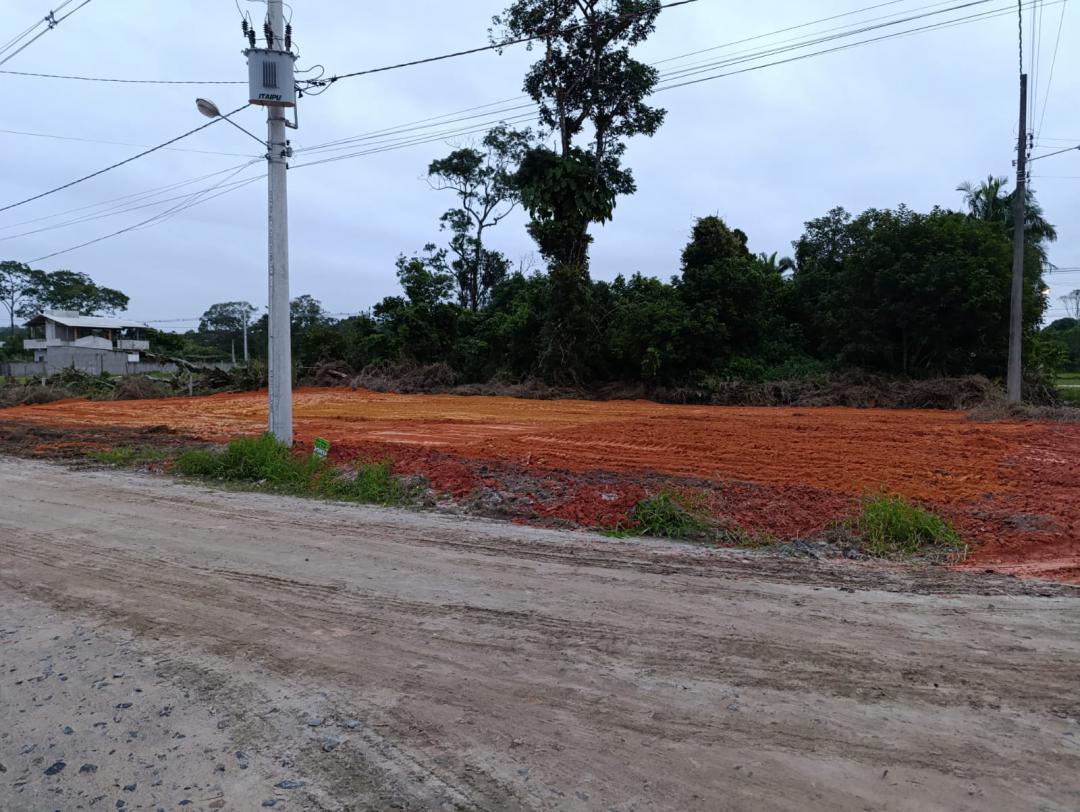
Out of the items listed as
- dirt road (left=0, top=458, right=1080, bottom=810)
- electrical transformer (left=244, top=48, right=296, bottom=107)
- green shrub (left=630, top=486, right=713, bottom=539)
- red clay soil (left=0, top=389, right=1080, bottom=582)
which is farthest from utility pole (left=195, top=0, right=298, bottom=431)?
green shrub (left=630, top=486, right=713, bottom=539)

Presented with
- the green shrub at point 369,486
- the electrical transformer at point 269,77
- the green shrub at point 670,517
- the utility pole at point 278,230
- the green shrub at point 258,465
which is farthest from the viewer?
the utility pole at point 278,230

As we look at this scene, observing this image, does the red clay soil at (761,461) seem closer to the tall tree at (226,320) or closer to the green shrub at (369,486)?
the green shrub at (369,486)

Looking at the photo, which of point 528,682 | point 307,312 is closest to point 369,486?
point 528,682

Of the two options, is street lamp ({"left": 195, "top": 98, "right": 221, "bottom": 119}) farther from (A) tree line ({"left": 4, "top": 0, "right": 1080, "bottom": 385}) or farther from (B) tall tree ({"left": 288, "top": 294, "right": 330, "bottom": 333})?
(B) tall tree ({"left": 288, "top": 294, "right": 330, "bottom": 333})

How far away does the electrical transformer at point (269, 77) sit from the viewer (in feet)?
39.5

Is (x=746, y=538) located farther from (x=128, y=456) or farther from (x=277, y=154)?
(x=128, y=456)

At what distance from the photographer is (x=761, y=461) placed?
1151 cm

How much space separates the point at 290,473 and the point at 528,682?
797 cm

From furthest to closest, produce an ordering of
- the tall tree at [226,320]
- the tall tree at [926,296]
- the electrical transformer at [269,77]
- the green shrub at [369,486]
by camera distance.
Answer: the tall tree at [226,320]
the tall tree at [926,296]
the electrical transformer at [269,77]
the green shrub at [369,486]

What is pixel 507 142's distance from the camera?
4891cm

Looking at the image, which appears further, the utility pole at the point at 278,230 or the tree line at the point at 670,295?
the tree line at the point at 670,295

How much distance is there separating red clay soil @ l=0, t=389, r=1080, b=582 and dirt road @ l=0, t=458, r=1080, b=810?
6.10 ft

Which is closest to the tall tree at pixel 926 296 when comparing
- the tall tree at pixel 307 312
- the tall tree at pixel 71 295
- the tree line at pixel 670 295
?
the tree line at pixel 670 295

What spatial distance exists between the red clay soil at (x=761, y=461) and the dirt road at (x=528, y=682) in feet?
6.10
